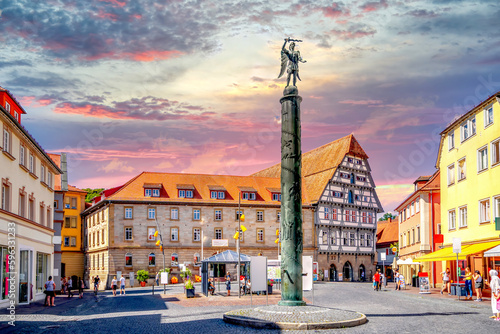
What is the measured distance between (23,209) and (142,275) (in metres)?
38.3

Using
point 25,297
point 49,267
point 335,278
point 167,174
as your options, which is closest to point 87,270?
point 167,174

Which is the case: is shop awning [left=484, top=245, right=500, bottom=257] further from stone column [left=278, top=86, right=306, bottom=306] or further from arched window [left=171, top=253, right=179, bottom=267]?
arched window [left=171, top=253, right=179, bottom=267]

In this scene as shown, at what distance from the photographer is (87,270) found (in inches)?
3438

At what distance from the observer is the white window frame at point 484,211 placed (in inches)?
1487

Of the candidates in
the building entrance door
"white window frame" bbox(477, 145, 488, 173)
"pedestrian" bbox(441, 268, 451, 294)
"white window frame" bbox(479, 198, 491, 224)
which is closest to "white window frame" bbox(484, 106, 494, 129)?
"white window frame" bbox(477, 145, 488, 173)

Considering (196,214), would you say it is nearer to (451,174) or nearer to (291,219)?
(451,174)

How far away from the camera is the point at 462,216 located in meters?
42.8

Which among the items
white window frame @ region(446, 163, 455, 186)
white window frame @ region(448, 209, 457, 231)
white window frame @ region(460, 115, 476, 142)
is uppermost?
white window frame @ region(460, 115, 476, 142)

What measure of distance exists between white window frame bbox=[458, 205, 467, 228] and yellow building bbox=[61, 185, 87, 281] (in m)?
63.0

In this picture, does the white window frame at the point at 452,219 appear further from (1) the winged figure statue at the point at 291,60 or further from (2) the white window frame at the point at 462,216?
(1) the winged figure statue at the point at 291,60

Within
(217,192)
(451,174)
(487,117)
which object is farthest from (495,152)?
(217,192)

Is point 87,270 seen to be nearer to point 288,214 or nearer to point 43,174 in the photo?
point 43,174

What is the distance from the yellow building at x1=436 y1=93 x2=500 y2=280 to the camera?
36.6m

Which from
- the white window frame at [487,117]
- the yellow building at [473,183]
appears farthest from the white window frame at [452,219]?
the white window frame at [487,117]
